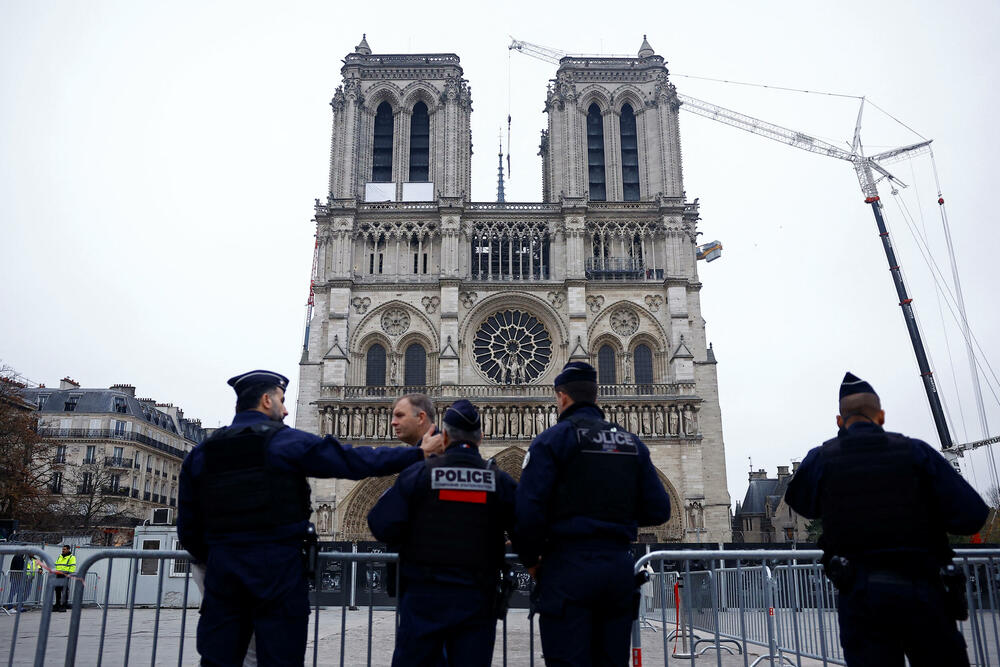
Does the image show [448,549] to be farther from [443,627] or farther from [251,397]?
[251,397]

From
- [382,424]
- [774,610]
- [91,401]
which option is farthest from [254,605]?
[91,401]

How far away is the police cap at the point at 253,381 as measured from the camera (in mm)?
4629

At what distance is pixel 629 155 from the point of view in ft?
120

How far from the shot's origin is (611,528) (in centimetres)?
423

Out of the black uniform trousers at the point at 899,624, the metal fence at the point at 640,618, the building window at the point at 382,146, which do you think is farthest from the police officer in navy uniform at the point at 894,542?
the building window at the point at 382,146

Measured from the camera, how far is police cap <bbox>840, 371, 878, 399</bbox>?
454cm

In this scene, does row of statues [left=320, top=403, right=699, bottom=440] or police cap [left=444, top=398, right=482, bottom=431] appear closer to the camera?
police cap [left=444, top=398, right=482, bottom=431]

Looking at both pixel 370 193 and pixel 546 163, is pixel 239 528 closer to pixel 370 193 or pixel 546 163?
pixel 370 193

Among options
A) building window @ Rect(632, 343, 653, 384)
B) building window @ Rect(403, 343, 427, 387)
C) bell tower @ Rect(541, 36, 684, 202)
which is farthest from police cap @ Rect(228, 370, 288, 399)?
bell tower @ Rect(541, 36, 684, 202)

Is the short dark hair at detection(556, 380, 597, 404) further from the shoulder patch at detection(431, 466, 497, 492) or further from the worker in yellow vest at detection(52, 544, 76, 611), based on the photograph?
the worker in yellow vest at detection(52, 544, 76, 611)

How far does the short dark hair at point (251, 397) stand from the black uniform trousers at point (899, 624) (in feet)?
11.3

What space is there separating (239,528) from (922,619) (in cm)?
357

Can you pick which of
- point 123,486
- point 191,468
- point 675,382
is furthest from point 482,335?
point 191,468

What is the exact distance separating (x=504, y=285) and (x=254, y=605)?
96.5 ft
